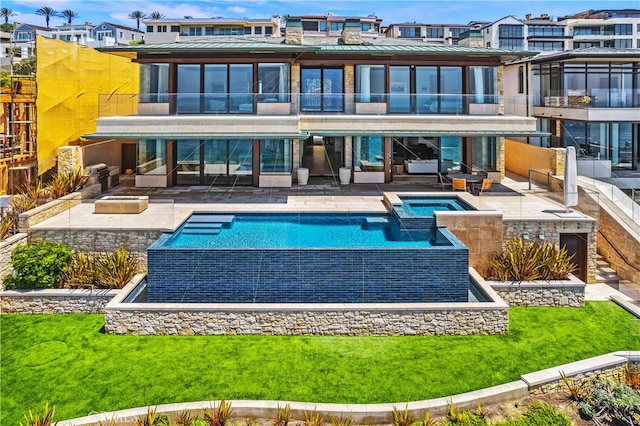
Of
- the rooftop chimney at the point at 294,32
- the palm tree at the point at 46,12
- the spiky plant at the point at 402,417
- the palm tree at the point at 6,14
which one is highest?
the palm tree at the point at 46,12

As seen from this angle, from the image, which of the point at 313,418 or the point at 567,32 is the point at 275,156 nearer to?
the point at 313,418

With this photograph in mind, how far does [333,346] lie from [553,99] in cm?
2531

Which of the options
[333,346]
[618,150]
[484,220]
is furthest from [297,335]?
[618,150]

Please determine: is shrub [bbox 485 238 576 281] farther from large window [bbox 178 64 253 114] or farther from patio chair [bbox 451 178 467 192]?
large window [bbox 178 64 253 114]

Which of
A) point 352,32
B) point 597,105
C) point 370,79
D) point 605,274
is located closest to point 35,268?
point 370,79

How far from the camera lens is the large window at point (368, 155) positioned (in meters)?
27.5

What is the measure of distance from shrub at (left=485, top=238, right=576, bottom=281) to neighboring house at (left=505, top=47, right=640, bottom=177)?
14.4 metres

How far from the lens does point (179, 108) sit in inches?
993

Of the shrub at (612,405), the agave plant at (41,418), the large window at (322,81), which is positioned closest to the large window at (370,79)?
the large window at (322,81)

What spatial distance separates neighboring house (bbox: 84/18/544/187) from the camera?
80.8 ft

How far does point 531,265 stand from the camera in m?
16.2

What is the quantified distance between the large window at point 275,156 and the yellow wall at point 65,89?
9.48 metres

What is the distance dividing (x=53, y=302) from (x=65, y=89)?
15.3 m

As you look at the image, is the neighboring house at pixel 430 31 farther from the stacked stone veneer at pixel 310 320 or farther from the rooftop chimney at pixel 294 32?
the stacked stone veneer at pixel 310 320
